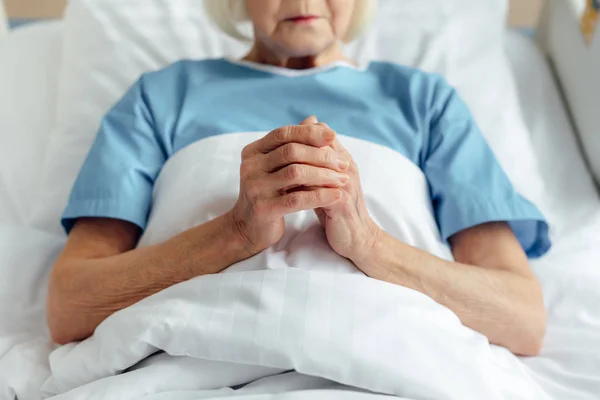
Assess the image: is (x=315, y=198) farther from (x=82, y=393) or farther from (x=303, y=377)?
(x=82, y=393)

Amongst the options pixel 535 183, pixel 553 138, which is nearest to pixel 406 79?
pixel 535 183

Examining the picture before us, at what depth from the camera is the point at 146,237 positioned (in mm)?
1027

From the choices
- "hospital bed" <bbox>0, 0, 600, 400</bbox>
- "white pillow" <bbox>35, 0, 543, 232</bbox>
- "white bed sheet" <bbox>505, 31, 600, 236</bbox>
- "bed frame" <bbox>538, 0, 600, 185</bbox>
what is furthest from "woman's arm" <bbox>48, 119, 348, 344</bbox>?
"bed frame" <bbox>538, 0, 600, 185</bbox>

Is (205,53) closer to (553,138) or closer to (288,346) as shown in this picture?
(553,138)

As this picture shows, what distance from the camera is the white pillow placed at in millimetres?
1352

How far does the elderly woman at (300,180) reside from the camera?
0.85 metres

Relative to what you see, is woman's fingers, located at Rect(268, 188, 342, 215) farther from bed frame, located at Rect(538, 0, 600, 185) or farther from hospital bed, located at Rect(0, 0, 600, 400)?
bed frame, located at Rect(538, 0, 600, 185)

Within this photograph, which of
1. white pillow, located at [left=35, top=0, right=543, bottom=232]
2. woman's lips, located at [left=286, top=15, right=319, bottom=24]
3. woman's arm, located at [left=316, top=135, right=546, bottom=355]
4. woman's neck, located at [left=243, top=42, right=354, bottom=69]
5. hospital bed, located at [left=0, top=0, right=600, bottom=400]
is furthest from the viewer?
white pillow, located at [left=35, top=0, right=543, bottom=232]

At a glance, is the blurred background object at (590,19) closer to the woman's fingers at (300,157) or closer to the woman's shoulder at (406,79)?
the woman's shoulder at (406,79)

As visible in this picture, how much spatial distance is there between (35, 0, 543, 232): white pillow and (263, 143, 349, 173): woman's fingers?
0.61 m

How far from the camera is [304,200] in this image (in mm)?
806

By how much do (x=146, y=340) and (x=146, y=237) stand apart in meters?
0.26

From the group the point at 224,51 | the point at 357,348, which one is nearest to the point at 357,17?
the point at 224,51

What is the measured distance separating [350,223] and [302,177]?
0.10 meters
